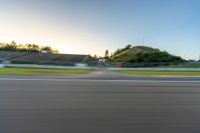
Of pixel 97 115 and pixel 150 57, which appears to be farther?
pixel 150 57

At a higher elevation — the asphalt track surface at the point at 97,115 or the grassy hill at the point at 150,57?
→ the grassy hill at the point at 150,57

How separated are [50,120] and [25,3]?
15211mm

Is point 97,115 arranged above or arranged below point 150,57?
below

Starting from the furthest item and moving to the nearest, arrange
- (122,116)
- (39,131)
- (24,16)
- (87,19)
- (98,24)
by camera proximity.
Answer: (98,24) < (87,19) < (24,16) < (122,116) < (39,131)

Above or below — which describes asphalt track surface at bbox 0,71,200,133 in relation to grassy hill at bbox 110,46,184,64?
below

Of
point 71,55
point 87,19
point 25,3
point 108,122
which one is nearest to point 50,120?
point 108,122

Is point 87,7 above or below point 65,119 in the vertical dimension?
above

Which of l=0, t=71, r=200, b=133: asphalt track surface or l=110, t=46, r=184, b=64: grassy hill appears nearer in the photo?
l=0, t=71, r=200, b=133: asphalt track surface

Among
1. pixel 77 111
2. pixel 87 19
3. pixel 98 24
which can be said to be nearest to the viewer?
pixel 77 111

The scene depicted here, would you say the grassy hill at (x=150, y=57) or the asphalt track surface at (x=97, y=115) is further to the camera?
the grassy hill at (x=150, y=57)

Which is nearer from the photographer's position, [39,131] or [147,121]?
[39,131]

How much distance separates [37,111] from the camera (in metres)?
4.46

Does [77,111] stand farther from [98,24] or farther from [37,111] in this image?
[98,24]

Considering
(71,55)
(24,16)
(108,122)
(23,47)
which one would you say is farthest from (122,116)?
(23,47)
